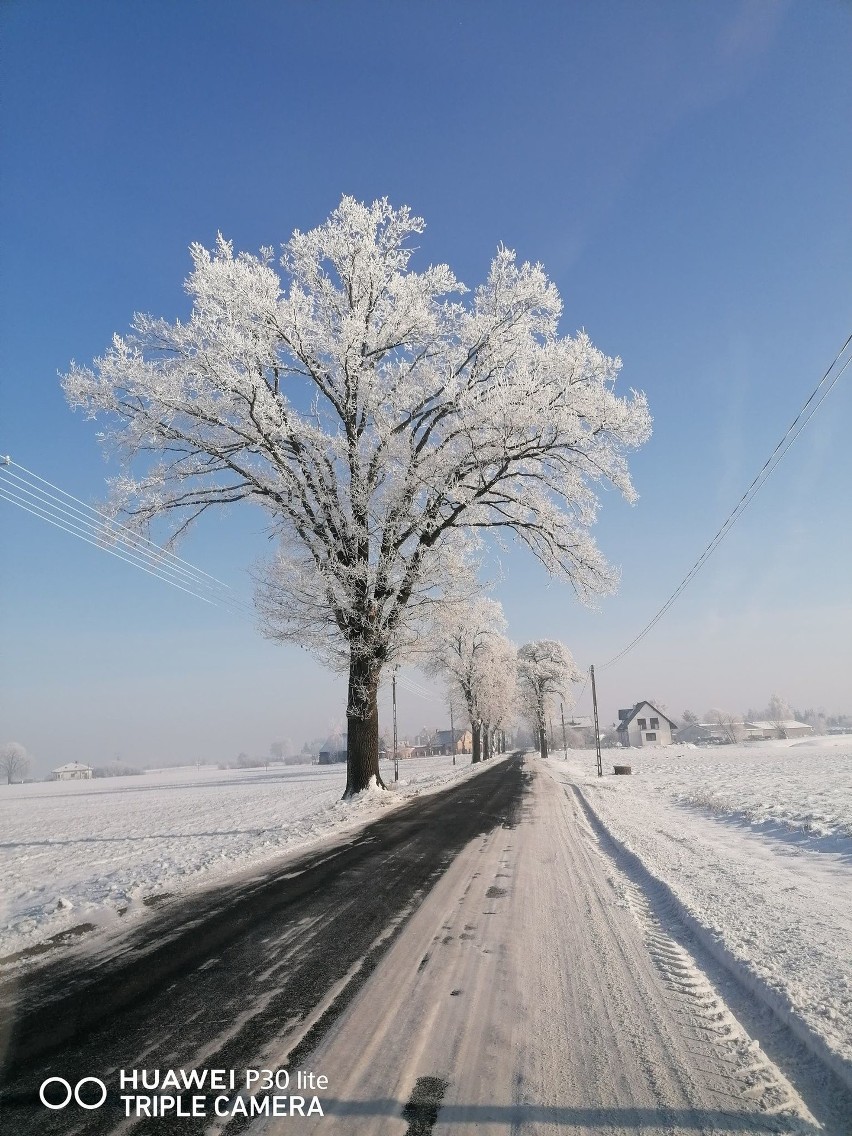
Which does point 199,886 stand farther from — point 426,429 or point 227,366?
point 426,429

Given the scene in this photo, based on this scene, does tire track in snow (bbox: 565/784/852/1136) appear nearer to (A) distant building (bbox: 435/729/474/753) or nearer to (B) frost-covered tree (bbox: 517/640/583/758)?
(B) frost-covered tree (bbox: 517/640/583/758)

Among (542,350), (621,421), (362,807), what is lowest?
(362,807)

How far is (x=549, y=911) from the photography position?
5.05 m

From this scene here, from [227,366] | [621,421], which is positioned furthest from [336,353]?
[621,421]

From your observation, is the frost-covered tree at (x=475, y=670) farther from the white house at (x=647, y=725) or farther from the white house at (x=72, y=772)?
the white house at (x=72, y=772)

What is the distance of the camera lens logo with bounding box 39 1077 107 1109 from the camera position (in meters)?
2.36

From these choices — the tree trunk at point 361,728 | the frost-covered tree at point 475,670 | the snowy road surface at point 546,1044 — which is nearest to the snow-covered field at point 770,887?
the snowy road surface at point 546,1044

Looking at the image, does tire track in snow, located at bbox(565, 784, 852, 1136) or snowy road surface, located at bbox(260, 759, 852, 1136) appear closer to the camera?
snowy road surface, located at bbox(260, 759, 852, 1136)

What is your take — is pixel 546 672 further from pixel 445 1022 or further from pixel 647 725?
pixel 445 1022

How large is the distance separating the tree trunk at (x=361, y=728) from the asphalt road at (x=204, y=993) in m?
8.31

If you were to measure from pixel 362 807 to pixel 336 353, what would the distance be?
33.7 feet

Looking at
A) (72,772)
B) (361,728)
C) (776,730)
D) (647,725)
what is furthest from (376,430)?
(72,772)

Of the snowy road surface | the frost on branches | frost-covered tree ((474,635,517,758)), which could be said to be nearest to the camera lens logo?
the snowy road surface

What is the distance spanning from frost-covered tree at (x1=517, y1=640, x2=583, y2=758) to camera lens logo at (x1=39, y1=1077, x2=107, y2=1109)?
69.7 metres
